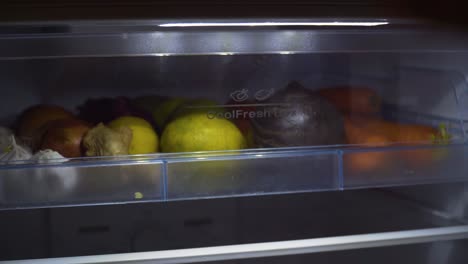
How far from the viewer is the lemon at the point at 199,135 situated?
79 cm

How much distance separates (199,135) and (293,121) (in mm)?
147

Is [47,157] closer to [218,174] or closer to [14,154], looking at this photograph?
[14,154]

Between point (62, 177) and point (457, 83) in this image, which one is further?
point (457, 83)

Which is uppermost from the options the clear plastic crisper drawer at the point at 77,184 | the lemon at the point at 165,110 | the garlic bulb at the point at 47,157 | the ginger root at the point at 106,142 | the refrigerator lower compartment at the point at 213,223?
the lemon at the point at 165,110

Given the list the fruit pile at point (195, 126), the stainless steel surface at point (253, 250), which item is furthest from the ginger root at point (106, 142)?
the stainless steel surface at point (253, 250)

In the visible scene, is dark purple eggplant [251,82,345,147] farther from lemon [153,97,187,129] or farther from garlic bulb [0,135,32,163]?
garlic bulb [0,135,32,163]

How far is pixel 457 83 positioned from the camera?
0.91 meters

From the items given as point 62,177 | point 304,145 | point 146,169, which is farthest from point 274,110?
point 62,177

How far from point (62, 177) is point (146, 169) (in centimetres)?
11

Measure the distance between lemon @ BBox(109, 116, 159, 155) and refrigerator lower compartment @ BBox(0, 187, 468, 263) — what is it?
19 centimetres

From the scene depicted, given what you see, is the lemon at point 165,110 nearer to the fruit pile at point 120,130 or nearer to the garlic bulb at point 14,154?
the fruit pile at point 120,130

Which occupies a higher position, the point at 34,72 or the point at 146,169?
the point at 34,72

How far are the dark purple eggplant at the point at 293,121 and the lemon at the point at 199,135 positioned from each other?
0.04 m

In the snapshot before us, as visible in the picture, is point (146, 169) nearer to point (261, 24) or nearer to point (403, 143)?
point (261, 24)
